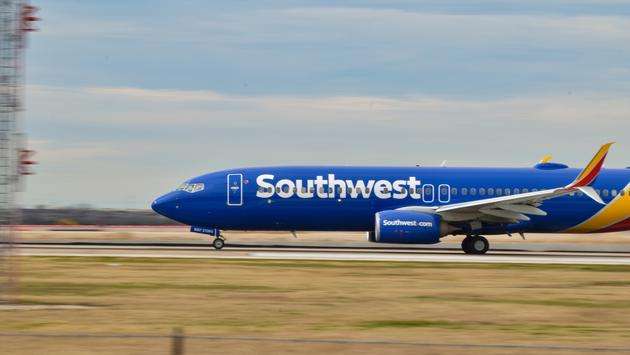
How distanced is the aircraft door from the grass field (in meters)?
9.34

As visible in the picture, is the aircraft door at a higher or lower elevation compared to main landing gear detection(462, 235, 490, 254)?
higher

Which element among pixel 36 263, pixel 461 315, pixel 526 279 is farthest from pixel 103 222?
pixel 461 315

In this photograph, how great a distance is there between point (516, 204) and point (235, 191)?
37.8ft

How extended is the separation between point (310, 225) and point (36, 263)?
45.8ft

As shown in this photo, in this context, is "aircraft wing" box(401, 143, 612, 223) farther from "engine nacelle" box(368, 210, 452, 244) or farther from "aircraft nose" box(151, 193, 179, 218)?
"aircraft nose" box(151, 193, 179, 218)

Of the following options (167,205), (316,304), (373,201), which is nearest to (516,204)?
(373,201)

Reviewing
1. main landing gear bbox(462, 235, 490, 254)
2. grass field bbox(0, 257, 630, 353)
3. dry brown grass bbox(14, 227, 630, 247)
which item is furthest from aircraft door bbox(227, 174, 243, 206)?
Answer: dry brown grass bbox(14, 227, 630, 247)

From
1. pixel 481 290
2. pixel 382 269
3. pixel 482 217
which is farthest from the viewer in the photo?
pixel 482 217

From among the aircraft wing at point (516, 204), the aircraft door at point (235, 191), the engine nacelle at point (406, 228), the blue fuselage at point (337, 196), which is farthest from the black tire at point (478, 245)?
the aircraft door at point (235, 191)

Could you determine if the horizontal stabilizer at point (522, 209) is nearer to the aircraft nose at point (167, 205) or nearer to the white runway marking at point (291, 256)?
the white runway marking at point (291, 256)

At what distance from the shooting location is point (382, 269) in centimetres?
3253

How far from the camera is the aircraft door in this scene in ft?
143

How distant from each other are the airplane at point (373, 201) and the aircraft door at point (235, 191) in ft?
0.14

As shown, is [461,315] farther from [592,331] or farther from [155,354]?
[155,354]
